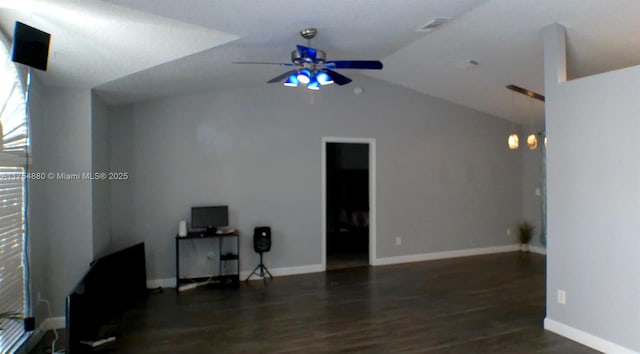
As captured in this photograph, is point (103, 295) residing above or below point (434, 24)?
below

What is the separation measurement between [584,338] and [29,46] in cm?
480

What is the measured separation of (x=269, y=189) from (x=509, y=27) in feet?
12.0

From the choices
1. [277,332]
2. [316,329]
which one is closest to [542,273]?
[316,329]

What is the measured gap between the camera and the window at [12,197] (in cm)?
275

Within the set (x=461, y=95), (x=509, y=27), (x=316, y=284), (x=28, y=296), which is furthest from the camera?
(x=461, y=95)

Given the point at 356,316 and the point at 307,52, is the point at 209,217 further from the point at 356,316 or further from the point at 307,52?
the point at 307,52

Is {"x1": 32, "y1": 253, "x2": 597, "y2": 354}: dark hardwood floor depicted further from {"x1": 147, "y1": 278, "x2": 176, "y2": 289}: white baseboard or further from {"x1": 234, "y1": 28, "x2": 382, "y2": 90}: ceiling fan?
{"x1": 234, "y1": 28, "x2": 382, "y2": 90}: ceiling fan

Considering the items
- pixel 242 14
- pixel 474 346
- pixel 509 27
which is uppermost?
pixel 509 27

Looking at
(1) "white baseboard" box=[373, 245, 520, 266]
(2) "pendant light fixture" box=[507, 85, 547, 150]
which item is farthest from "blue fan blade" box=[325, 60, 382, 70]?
(1) "white baseboard" box=[373, 245, 520, 266]

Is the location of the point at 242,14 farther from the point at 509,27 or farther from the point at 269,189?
the point at 269,189

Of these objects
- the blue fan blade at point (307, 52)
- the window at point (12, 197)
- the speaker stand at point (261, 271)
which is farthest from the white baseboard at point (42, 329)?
the blue fan blade at point (307, 52)

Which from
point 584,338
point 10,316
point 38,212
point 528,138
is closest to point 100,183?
point 38,212

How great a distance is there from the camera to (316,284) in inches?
204

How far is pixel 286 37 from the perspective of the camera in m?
3.39
